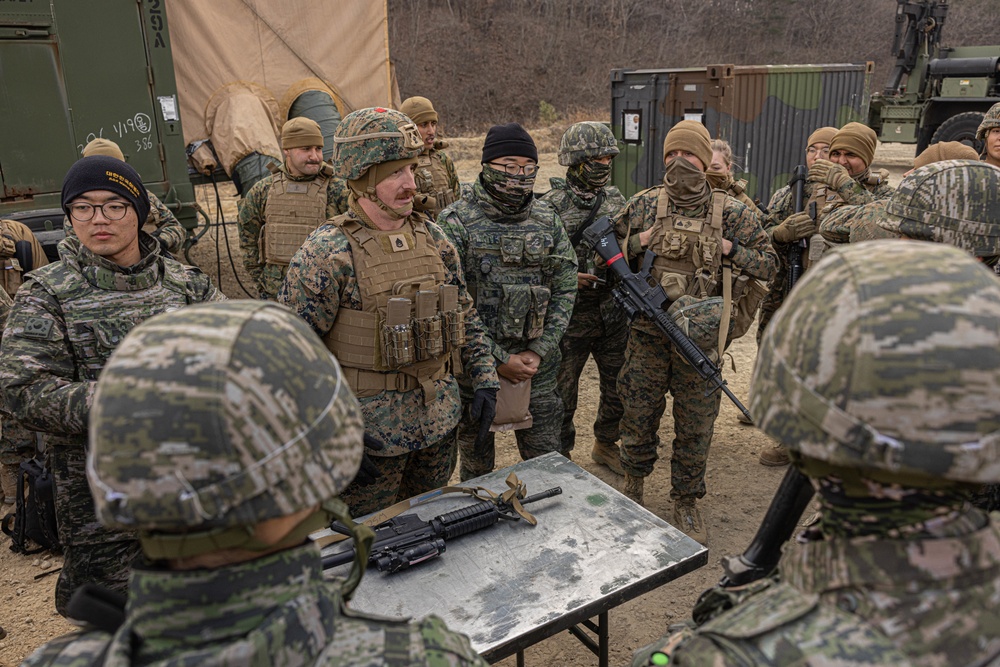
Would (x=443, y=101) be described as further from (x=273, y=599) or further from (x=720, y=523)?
(x=273, y=599)

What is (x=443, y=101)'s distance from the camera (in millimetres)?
21500

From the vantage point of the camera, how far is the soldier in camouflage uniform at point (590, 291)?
4.57m

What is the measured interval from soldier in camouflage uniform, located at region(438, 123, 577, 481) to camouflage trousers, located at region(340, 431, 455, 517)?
606 mm

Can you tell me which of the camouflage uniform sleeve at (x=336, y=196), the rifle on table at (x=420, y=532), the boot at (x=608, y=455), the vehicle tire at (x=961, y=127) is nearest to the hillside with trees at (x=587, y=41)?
the vehicle tire at (x=961, y=127)

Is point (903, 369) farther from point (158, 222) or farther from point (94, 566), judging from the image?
point (158, 222)

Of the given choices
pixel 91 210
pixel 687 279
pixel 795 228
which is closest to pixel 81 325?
pixel 91 210

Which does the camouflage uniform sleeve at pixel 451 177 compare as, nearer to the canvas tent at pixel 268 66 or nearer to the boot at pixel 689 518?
the canvas tent at pixel 268 66

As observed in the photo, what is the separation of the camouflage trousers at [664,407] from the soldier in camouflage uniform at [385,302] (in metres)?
1.34

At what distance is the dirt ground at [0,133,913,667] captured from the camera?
11.0ft

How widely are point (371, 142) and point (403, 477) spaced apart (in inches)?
55.9

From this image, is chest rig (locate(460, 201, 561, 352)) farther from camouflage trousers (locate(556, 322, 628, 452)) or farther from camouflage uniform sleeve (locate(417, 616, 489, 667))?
camouflage uniform sleeve (locate(417, 616, 489, 667))

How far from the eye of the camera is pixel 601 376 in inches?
197

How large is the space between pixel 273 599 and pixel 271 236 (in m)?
4.71

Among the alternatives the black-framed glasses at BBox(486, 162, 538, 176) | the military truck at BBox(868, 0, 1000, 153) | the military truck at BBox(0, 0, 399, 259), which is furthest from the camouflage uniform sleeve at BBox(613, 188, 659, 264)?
the military truck at BBox(868, 0, 1000, 153)
